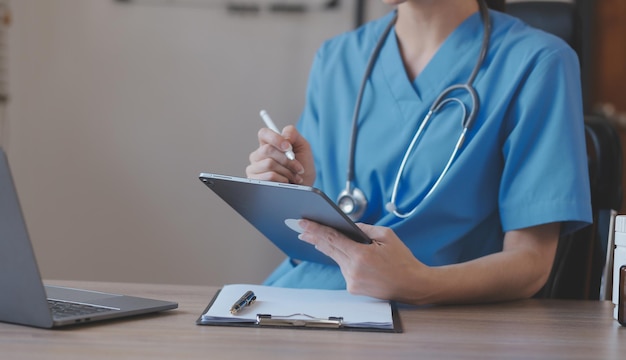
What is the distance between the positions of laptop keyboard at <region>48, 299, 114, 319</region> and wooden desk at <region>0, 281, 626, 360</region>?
25 millimetres

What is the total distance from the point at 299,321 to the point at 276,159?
1.24 feet

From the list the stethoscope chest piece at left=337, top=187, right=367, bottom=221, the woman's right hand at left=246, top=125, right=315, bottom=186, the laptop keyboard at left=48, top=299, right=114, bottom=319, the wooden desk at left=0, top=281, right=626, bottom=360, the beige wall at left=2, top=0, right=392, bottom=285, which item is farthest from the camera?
the beige wall at left=2, top=0, right=392, bottom=285

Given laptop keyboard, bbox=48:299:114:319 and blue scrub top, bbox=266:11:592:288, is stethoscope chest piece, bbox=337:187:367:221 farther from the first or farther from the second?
laptop keyboard, bbox=48:299:114:319

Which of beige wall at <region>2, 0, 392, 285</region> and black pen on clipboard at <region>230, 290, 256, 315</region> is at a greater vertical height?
black pen on clipboard at <region>230, 290, 256, 315</region>

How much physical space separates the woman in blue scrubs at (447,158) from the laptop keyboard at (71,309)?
0.26 metres

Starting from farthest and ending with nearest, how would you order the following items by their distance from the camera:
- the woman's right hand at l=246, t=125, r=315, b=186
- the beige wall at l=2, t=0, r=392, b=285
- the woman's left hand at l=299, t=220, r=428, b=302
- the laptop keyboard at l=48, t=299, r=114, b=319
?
the beige wall at l=2, t=0, r=392, b=285, the woman's right hand at l=246, t=125, r=315, b=186, the woman's left hand at l=299, t=220, r=428, b=302, the laptop keyboard at l=48, t=299, r=114, b=319

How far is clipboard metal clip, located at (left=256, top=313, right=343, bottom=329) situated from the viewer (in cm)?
86

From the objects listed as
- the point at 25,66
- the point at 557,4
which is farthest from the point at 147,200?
the point at 557,4

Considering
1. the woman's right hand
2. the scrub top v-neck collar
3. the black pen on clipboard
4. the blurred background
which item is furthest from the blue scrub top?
the blurred background

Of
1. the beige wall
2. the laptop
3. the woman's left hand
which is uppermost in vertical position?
the laptop

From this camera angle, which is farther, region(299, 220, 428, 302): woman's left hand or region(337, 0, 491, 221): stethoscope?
region(337, 0, 491, 221): stethoscope

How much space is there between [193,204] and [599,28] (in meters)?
2.20

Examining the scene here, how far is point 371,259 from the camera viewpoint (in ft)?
3.25

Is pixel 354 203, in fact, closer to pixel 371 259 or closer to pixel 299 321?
pixel 371 259
